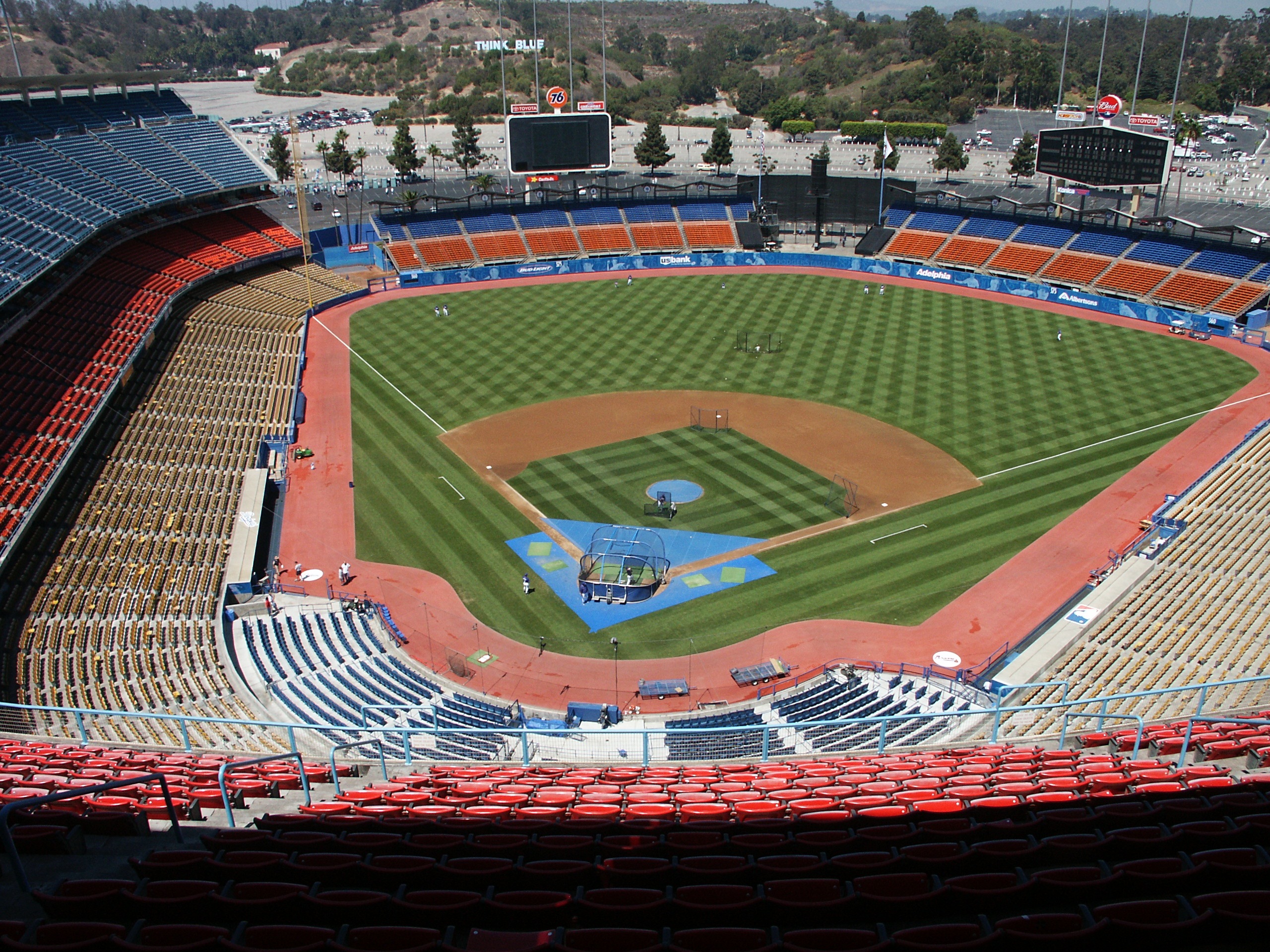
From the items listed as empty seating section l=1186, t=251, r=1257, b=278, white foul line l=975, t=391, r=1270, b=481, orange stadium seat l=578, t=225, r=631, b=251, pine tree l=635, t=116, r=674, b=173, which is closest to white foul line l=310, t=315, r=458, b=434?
orange stadium seat l=578, t=225, r=631, b=251

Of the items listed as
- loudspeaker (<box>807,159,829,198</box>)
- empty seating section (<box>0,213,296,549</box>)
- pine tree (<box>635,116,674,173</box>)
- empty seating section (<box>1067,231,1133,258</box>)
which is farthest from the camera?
pine tree (<box>635,116,674,173</box>)

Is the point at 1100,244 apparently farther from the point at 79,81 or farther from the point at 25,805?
the point at 25,805

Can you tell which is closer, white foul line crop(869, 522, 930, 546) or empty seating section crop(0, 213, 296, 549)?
empty seating section crop(0, 213, 296, 549)

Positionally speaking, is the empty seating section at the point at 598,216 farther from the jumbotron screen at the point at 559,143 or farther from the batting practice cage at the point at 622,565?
the batting practice cage at the point at 622,565

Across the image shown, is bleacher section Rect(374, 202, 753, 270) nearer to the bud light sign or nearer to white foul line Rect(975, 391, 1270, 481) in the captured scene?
the bud light sign

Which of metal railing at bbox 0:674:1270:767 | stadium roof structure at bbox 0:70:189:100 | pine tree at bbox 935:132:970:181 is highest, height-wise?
stadium roof structure at bbox 0:70:189:100

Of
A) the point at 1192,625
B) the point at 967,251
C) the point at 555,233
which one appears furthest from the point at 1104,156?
the point at 1192,625

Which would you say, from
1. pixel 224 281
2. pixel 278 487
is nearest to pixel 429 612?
pixel 278 487

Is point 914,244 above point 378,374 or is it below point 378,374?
above
